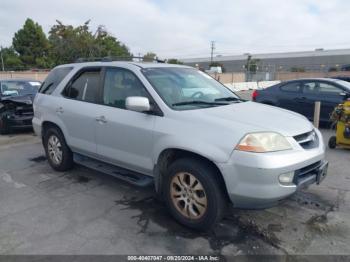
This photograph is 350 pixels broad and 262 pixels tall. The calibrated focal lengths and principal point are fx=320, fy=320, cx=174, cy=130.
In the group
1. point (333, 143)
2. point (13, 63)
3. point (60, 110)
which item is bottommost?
point (333, 143)

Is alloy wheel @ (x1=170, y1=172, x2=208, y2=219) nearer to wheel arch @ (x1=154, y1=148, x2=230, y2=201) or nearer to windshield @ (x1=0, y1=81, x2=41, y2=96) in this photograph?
wheel arch @ (x1=154, y1=148, x2=230, y2=201)

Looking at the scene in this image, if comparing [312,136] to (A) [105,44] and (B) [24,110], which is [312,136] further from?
(A) [105,44]

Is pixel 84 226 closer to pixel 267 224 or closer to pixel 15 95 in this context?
pixel 267 224

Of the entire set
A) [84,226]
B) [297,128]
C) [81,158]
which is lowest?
[84,226]

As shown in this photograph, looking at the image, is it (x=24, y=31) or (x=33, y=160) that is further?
(x=24, y=31)

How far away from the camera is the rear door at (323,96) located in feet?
28.8

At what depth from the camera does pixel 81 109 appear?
4566mm

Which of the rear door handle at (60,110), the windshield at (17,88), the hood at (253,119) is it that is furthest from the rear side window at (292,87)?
the windshield at (17,88)

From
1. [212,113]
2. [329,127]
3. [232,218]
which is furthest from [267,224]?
[329,127]

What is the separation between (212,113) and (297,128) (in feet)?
2.96

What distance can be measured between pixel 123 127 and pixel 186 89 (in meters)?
0.92

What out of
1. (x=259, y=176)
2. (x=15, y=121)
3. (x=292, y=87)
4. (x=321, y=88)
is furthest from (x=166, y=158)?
(x=292, y=87)

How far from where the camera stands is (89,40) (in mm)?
43531

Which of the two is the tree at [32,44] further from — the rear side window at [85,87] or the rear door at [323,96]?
the rear side window at [85,87]
